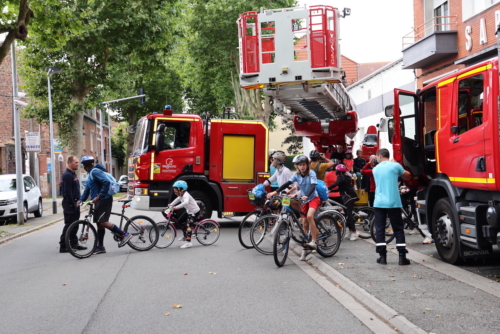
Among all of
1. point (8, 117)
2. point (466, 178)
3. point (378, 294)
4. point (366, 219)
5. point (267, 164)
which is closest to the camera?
point (378, 294)

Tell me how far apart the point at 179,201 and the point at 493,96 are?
623cm

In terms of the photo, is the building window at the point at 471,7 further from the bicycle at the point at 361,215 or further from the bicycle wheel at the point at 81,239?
the bicycle wheel at the point at 81,239

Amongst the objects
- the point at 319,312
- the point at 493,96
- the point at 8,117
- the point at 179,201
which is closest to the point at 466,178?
the point at 493,96

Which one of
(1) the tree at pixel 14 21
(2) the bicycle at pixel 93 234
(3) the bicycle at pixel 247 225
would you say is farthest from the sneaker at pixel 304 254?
(1) the tree at pixel 14 21

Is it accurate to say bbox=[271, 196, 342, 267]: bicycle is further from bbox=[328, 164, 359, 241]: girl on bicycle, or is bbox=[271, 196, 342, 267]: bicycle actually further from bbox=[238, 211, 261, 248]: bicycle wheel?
bbox=[328, 164, 359, 241]: girl on bicycle

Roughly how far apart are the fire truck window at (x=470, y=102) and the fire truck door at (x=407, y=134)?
1.87 metres

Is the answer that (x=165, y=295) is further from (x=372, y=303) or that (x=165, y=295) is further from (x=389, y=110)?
(x=389, y=110)

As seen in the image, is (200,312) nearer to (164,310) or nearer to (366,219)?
(164,310)

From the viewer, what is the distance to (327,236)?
968 centimetres

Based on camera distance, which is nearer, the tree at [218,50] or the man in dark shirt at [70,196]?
the man in dark shirt at [70,196]

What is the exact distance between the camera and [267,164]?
1555 centimetres

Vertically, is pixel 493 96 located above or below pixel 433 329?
above

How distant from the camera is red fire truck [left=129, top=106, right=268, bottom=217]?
14.5 m

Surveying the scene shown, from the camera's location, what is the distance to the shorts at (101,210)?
1053 cm
